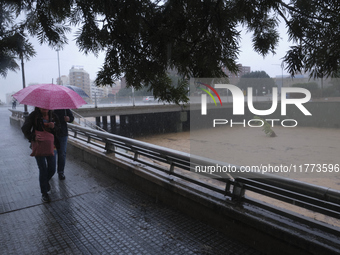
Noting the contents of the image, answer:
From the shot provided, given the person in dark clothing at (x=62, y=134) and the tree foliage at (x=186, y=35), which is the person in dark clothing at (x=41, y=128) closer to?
the person in dark clothing at (x=62, y=134)

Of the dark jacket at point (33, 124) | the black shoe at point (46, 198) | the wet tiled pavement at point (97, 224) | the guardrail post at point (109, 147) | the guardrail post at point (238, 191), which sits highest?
the dark jacket at point (33, 124)

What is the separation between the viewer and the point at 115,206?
466cm

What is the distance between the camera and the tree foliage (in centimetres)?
217

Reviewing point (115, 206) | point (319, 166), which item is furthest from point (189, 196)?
point (319, 166)

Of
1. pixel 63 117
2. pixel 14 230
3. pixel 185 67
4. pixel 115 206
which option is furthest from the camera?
pixel 63 117

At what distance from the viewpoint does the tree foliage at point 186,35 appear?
217cm

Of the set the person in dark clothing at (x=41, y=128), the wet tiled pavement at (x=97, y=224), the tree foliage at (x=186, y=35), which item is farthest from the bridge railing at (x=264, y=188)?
the person in dark clothing at (x=41, y=128)

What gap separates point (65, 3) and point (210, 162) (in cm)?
260

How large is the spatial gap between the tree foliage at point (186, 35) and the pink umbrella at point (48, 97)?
1.98 metres

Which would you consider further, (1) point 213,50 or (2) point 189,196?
(2) point 189,196

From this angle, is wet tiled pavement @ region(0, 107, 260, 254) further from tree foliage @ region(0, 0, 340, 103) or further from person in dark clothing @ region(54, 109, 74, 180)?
tree foliage @ region(0, 0, 340, 103)

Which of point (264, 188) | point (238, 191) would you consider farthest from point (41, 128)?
point (264, 188)

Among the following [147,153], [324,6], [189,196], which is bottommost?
[189,196]

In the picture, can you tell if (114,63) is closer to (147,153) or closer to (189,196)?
(189,196)
